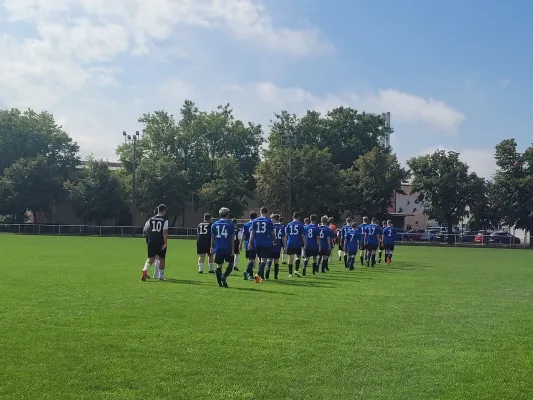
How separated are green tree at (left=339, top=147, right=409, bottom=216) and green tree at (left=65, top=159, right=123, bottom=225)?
83.2 feet

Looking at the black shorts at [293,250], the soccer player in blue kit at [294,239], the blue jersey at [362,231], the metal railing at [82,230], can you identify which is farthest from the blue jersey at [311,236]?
the metal railing at [82,230]

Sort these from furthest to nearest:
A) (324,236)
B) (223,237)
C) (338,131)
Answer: (338,131)
(324,236)
(223,237)

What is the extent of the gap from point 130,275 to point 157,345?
392 inches

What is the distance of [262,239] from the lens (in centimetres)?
1692

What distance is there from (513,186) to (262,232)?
49.1 m

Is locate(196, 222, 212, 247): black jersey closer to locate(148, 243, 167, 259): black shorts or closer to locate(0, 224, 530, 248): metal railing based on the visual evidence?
locate(148, 243, 167, 259): black shorts

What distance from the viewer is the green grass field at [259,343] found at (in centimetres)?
607

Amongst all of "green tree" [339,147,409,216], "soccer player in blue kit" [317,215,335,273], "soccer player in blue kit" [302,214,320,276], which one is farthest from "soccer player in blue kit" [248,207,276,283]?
"green tree" [339,147,409,216]

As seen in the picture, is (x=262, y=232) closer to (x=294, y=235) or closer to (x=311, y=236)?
(x=294, y=235)

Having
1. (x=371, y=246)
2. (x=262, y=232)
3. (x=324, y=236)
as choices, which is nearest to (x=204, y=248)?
(x=262, y=232)

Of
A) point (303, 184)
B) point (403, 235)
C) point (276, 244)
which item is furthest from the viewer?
point (303, 184)

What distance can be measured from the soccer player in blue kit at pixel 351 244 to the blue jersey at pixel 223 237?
29.1 feet

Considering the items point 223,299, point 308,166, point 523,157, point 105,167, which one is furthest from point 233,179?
point 223,299

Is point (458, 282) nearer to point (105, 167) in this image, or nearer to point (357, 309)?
point (357, 309)
